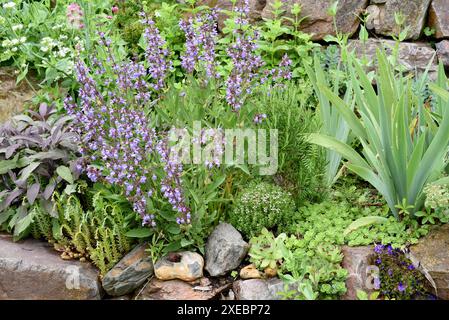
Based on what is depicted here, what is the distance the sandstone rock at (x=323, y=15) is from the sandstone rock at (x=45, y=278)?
2.98m

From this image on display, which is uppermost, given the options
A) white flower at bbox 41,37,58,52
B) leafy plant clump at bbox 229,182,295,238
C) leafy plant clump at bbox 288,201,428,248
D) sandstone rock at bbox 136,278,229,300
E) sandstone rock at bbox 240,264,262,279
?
white flower at bbox 41,37,58,52

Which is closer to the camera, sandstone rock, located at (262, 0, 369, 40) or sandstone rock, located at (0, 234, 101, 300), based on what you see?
sandstone rock, located at (0, 234, 101, 300)

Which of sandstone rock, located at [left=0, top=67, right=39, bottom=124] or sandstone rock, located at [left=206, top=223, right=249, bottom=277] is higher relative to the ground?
sandstone rock, located at [left=0, top=67, right=39, bottom=124]

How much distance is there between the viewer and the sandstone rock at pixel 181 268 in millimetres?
3689

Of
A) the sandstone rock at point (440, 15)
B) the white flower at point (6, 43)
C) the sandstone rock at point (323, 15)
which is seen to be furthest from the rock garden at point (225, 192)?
the sandstone rock at point (440, 15)

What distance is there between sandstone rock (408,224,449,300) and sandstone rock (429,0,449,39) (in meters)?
2.37

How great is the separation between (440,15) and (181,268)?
340cm

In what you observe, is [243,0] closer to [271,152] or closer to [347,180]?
[271,152]

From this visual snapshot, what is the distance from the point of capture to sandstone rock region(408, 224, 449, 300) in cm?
352

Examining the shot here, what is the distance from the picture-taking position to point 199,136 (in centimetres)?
370

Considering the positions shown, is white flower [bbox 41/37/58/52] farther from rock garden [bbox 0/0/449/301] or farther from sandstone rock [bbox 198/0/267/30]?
sandstone rock [bbox 198/0/267/30]

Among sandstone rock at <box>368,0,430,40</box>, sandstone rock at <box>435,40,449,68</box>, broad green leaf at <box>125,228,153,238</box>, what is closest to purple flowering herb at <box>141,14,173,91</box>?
broad green leaf at <box>125,228,153,238</box>
